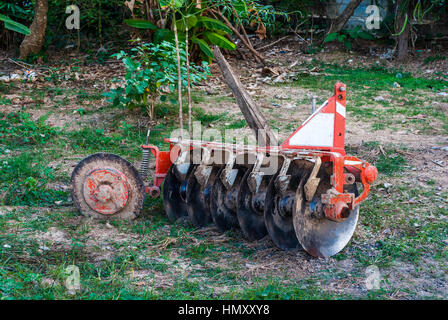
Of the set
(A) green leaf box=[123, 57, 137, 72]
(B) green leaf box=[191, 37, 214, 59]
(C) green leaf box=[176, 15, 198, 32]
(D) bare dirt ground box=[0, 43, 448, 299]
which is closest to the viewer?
(D) bare dirt ground box=[0, 43, 448, 299]

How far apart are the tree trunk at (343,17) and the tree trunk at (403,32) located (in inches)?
36.7

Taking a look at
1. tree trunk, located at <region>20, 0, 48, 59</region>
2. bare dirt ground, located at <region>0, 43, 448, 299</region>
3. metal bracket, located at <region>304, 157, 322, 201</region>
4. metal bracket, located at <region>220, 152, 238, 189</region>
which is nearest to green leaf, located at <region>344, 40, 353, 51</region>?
bare dirt ground, located at <region>0, 43, 448, 299</region>

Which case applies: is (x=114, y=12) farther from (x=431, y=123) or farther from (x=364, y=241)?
(x=364, y=241)

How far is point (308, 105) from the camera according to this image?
7.86 m

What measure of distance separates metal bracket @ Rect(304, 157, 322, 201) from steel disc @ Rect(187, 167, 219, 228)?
1132 millimetres

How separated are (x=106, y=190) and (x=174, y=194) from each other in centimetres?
64

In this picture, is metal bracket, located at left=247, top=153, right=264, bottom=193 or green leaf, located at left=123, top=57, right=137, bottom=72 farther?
green leaf, located at left=123, top=57, right=137, bottom=72

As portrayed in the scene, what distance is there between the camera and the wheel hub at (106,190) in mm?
4547

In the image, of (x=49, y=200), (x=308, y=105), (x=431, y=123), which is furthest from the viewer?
(x=308, y=105)

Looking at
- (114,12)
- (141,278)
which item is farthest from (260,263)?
(114,12)

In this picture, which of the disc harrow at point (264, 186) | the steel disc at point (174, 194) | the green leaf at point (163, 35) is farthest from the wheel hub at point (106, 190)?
the green leaf at point (163, 35)

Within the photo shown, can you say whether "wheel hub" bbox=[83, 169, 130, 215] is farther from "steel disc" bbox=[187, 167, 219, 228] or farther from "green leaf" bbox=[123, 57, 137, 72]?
"green leaf" bbox=[123, 57, 137, 72]

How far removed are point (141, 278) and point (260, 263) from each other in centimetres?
90

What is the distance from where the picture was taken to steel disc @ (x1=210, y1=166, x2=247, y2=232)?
443cm
